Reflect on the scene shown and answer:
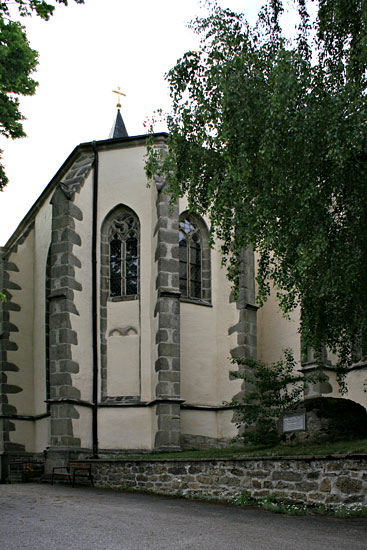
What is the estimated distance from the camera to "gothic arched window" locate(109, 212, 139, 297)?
66.2 feet

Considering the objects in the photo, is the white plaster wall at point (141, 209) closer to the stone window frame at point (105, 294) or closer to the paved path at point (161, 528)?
the stone window frame at point (105, 294)

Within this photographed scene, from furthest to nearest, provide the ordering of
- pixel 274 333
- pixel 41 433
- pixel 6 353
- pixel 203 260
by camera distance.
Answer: pixel 6 353, pixel 41 433, pixel 274 333, pixel 203 260

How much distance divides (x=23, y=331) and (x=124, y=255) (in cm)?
485

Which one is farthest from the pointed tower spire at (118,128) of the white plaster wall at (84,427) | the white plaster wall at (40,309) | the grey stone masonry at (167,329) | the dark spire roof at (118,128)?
the white plaster wall at (84,427)

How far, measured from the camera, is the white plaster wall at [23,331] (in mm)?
22141

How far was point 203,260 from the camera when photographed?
817 inches

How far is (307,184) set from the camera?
10578 mm

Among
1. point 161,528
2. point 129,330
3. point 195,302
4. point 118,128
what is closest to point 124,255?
point 129,330

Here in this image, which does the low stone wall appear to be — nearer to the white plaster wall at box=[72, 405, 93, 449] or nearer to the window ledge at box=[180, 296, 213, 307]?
the white plaster wall at box=[72, 405, 93, 449]

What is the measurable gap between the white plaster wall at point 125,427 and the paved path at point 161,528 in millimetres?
5823

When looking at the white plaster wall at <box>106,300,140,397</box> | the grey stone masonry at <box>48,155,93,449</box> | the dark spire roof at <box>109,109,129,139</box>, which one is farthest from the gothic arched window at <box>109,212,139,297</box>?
the dark spire roof at <box>109,109,129,139</box>

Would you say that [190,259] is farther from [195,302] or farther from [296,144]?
[296,144]

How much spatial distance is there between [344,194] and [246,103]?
2.11 meters

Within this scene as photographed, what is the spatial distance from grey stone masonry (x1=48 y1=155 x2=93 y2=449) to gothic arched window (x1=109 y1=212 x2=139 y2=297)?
1121 millimetres
